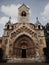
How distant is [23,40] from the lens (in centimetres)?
2611

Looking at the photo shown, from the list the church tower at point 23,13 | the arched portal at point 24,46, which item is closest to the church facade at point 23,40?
the arched portal at point 24,46

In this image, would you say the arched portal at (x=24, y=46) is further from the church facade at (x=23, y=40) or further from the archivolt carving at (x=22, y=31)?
the archivolt carving at (x=22, y=31)

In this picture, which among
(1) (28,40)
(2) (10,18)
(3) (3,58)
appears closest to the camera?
(3) (3,58)

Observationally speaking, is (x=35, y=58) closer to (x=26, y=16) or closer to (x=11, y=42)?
(x=11, y=42)

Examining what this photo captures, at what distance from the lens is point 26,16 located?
1080 inches

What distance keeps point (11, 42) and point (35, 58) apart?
4.83m

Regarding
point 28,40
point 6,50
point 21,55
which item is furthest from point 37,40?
point 6,50

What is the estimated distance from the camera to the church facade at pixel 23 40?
82.3 ft

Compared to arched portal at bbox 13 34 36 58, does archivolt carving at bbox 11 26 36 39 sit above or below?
above

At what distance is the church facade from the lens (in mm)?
25078

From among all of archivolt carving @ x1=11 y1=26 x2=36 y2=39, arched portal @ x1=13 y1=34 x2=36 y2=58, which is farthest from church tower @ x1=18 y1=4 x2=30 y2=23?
arched portal @ x1=13 y1=34 x2=36 y2=58

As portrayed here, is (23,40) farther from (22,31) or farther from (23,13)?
(23,13)

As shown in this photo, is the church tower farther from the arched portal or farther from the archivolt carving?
the arched portal

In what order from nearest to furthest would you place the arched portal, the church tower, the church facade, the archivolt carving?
1. the church facade
2. the arched portal
3. the archivolt carving
4. the church tower
